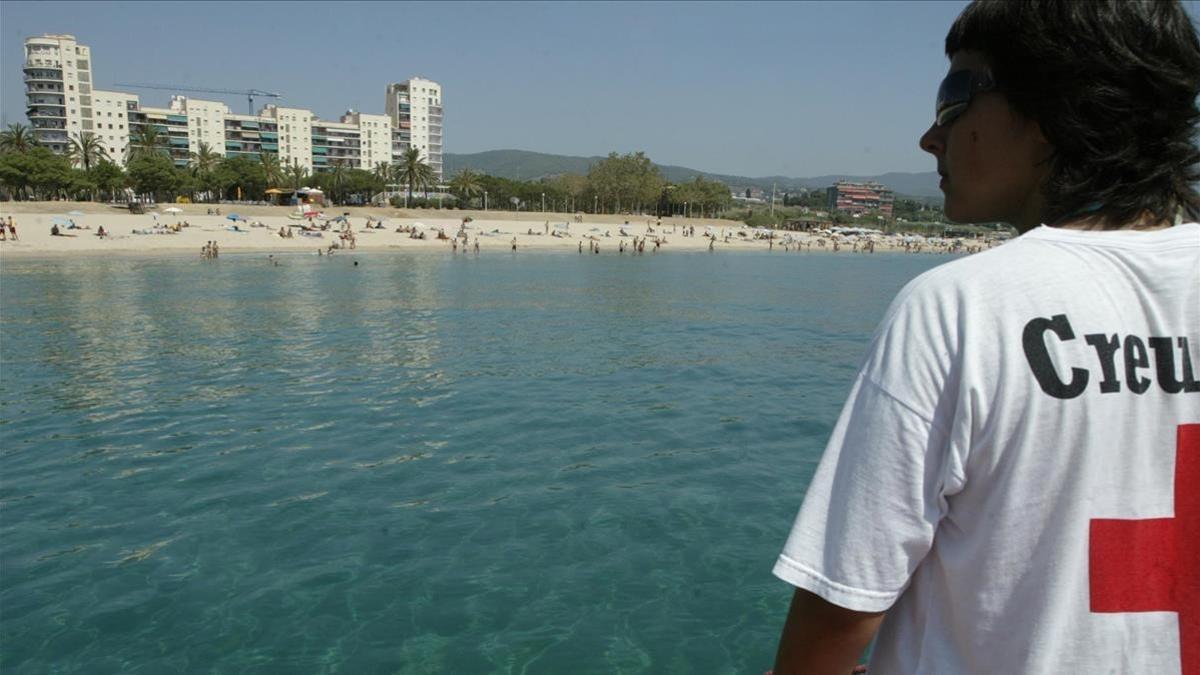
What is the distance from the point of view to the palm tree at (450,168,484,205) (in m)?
125

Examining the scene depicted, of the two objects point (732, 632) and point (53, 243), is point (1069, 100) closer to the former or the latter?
point (732, 632)

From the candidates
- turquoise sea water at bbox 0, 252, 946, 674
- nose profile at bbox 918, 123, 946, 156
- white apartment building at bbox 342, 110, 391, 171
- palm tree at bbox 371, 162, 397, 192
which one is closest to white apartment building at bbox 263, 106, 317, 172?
white apartment building at bbox 342, 110, 391, 171

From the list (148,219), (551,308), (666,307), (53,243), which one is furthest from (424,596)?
(148,219)

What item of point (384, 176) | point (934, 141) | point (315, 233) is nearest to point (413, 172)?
point (384, 176)

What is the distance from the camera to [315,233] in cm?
7188

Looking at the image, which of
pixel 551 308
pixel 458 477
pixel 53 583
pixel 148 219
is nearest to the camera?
pixel 53 583

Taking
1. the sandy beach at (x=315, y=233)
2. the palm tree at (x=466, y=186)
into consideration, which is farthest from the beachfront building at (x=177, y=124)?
the sandy beach at (x=315, y=233)

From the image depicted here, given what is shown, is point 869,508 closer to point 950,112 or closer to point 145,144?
point 950,112

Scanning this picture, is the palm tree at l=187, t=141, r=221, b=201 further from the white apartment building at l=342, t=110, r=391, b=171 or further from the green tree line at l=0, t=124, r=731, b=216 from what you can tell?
the white apartment building at l=342, t=110, r=391, b=171

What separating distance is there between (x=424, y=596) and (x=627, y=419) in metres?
7.47

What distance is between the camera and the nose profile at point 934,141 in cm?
157

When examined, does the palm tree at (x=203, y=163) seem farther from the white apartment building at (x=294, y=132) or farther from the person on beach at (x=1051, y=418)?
the person on beach at (x=1051, y=418)

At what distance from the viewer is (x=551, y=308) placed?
33.8 m

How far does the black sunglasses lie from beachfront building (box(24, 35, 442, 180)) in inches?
5294
